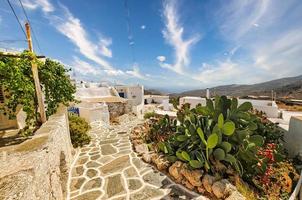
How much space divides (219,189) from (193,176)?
57 cm

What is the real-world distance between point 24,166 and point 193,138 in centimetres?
349

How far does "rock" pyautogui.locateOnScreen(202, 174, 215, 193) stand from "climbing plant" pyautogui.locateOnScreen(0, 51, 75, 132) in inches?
161

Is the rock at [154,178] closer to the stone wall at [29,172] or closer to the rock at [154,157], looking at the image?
the rock at [154,157]

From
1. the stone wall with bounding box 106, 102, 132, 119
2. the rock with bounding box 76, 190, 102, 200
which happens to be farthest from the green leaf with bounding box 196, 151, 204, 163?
the stone wall with bounding box 106, 102, 132, 119

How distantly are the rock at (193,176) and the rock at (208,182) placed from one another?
0.10 m

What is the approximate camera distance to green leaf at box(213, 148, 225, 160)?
3535 millimetres

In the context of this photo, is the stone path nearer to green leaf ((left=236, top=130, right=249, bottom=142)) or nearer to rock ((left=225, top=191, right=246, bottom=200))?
rock ((left=225, top=191, right=246, bottom=200))

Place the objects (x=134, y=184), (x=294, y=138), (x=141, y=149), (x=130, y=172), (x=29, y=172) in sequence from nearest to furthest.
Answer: (x=29, y=172) → (x=134, y=184) → (x=130, y=172) → (x=294, y=138) → (x=141, y=149)

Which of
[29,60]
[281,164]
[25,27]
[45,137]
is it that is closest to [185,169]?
[281,164]

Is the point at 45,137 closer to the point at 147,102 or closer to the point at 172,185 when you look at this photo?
the point at 172,185

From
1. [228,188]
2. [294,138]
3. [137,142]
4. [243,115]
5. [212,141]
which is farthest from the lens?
[137,142]

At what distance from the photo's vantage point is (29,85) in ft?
11.5

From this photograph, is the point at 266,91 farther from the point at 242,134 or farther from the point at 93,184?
the point at 93,184

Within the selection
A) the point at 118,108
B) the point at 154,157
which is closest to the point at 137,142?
the point at 154,157
